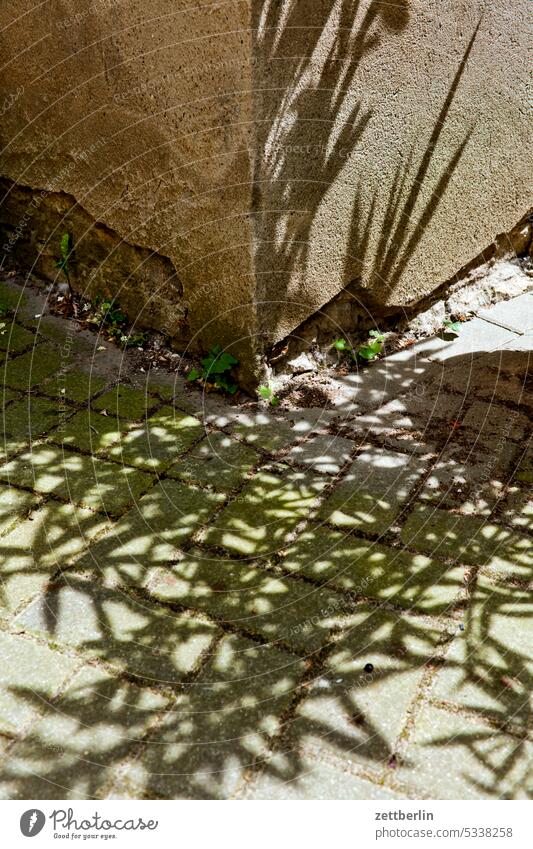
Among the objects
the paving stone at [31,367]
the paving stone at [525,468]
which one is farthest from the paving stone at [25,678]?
the paving stone at [525,468]

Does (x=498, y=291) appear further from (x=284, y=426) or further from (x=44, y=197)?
(x=44, y=197)

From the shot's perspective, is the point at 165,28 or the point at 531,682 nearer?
the point at 531,682

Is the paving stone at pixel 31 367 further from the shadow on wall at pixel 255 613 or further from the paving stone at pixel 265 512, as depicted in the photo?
the paving stone at pixel 265 512

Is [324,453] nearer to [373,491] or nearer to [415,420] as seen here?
[373,491]

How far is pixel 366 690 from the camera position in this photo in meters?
2.66

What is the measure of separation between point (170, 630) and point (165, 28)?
2.93 metres

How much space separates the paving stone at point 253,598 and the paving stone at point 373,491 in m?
0.48

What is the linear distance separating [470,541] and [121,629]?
150cm

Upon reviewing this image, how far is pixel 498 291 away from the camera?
5.56 metres

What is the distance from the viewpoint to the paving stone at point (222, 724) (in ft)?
7.77

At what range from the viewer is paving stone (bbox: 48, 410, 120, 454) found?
155 inches

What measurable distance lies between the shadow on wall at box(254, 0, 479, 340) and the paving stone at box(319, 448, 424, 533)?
0.98 meters

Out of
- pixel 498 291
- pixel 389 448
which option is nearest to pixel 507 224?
pixel 498 291

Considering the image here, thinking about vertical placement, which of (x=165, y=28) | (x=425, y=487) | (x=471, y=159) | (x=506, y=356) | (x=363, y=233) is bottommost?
(x=425, y=487)
